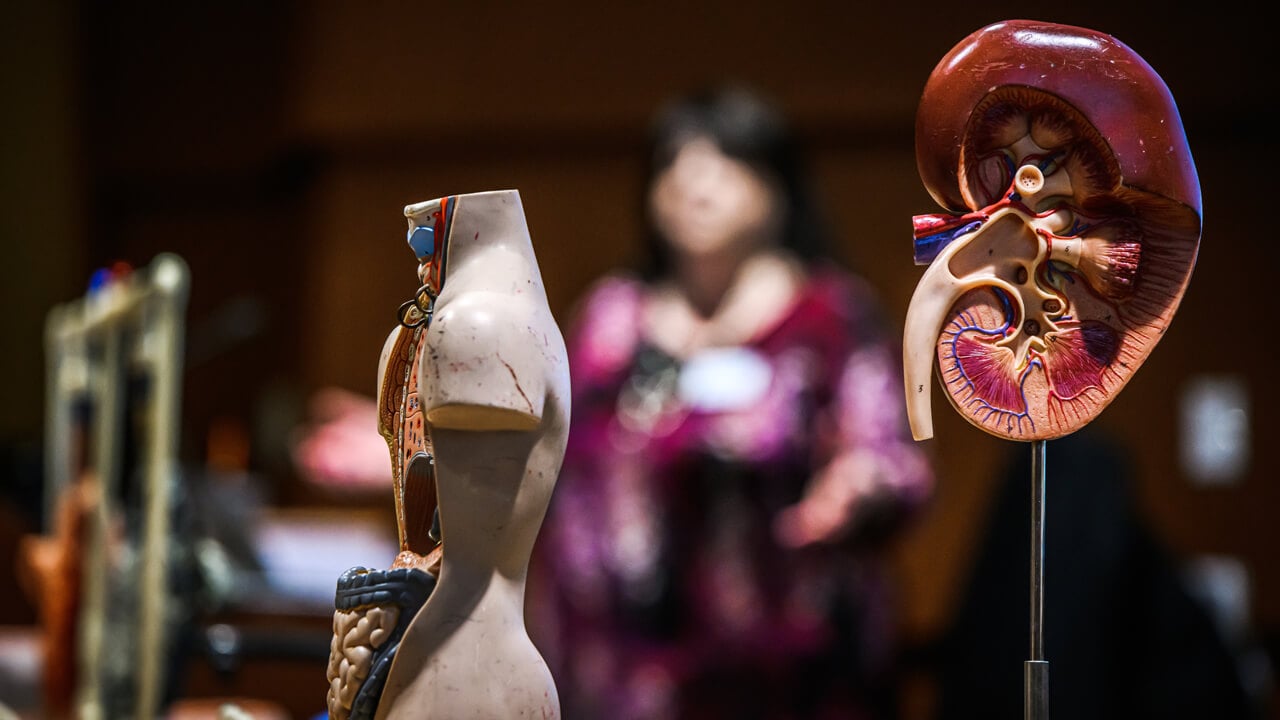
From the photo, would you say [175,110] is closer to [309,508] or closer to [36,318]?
[36,318]

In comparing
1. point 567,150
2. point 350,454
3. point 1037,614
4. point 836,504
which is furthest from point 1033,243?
point 567,150

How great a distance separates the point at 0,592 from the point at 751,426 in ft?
3.95

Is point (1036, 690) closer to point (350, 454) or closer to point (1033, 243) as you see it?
point (1033, 243)

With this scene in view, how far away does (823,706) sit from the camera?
6.30 feet

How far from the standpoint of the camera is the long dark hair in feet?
6.95

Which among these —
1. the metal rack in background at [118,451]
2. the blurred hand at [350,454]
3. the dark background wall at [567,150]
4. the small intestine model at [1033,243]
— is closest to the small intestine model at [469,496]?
the small intestine model at [1033,243]

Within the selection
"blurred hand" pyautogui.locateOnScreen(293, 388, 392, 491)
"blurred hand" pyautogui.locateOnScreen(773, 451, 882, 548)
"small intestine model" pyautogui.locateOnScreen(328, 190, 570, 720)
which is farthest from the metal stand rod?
"blurred hand" pyautogui.locateOnScreen(293, 388, 392, 491)

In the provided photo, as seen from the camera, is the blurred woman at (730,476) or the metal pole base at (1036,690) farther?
the blurred woman at (730,476)

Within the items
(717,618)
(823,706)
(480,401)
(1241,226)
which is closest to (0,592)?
(717,618)

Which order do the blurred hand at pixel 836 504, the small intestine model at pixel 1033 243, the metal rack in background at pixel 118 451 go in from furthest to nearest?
1. the blurred hand at pixel 836 504
2. the metal rack in background at pixel 118 451
3. the small intestine model at pixel 1033 243

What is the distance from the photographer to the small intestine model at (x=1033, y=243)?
2.64 feet

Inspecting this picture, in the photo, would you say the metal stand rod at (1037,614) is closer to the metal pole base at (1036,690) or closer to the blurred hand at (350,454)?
the metal pole base at (1036,690)

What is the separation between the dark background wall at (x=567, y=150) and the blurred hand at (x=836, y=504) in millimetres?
942

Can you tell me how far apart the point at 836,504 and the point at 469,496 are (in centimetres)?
110
